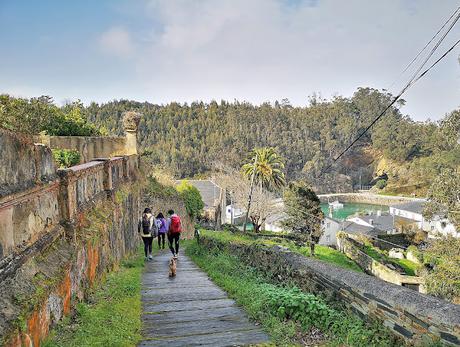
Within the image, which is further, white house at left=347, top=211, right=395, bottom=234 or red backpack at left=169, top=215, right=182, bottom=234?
white house at left=347, top=211, right=395, bottom=234

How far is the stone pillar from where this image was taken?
1491 centimetres

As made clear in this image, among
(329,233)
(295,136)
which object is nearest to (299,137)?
(295,136)

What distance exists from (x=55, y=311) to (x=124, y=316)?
3.66 ft

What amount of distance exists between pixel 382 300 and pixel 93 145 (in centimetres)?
1388

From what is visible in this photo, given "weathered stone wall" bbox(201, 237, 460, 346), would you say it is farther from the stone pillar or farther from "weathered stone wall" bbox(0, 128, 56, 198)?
the stone pillar

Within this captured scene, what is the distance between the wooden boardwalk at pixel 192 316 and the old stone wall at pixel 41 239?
0.92m

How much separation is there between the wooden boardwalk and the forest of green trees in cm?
6664

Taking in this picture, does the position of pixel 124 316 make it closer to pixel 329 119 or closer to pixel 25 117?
pixel 25 117

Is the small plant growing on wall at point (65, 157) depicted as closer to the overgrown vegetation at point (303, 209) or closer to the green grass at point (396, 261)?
the overgrown vegetation at point (303, 209)

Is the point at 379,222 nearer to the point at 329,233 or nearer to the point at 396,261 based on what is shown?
the point at 329,233

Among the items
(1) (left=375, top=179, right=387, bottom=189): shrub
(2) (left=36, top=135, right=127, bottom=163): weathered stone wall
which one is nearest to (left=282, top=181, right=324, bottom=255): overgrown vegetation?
(2) (left=36, top=135, right=127, bottom=163): weathered stone wall

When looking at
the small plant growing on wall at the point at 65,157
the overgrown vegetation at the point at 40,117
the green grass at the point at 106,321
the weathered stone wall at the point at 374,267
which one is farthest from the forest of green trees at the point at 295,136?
the green grass at the point at 106,321

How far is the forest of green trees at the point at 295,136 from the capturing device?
8531 cm

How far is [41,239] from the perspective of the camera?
3711 mm
